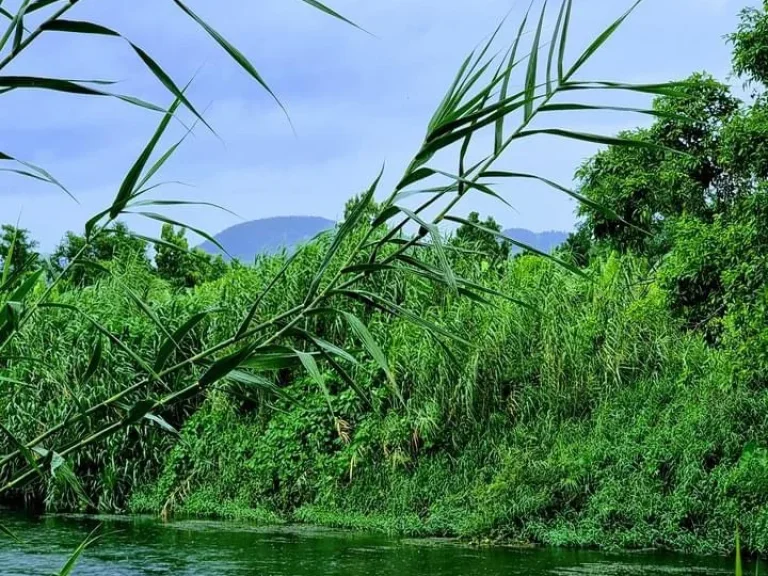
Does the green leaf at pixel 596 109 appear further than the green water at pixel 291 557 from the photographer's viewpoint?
No

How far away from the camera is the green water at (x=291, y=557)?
26.9 ft

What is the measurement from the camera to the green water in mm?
8211

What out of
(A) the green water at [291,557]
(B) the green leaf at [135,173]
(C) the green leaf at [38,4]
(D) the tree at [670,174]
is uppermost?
(D) the tree at [670,174]

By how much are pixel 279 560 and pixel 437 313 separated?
12.1 feet

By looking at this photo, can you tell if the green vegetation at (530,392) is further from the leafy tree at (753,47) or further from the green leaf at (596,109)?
the green leaf at (596,109)

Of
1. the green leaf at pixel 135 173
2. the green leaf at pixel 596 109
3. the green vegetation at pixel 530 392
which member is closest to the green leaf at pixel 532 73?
the green leaf at pixel 596 109

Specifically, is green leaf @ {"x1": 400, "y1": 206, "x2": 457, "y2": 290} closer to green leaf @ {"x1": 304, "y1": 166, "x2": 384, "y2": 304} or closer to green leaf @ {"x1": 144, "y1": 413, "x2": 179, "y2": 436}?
green leaf @ {"x1": 304, "y1": 166, "x2": 384, "y2": 304}

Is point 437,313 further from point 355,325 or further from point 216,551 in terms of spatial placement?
point 355,325

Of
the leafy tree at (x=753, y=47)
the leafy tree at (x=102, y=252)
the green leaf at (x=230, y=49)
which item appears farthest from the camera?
the leafy tree at (x=753, y=47)

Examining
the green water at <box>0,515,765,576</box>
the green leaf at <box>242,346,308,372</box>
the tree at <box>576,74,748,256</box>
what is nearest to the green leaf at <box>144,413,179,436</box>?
the green leaf at <box>242,346,308,372</box>

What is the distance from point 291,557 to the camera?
896 cm

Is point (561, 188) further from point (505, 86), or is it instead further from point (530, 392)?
point (530, 392)

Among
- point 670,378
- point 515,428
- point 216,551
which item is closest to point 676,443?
point 670,378

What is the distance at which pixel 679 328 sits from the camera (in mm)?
10398
